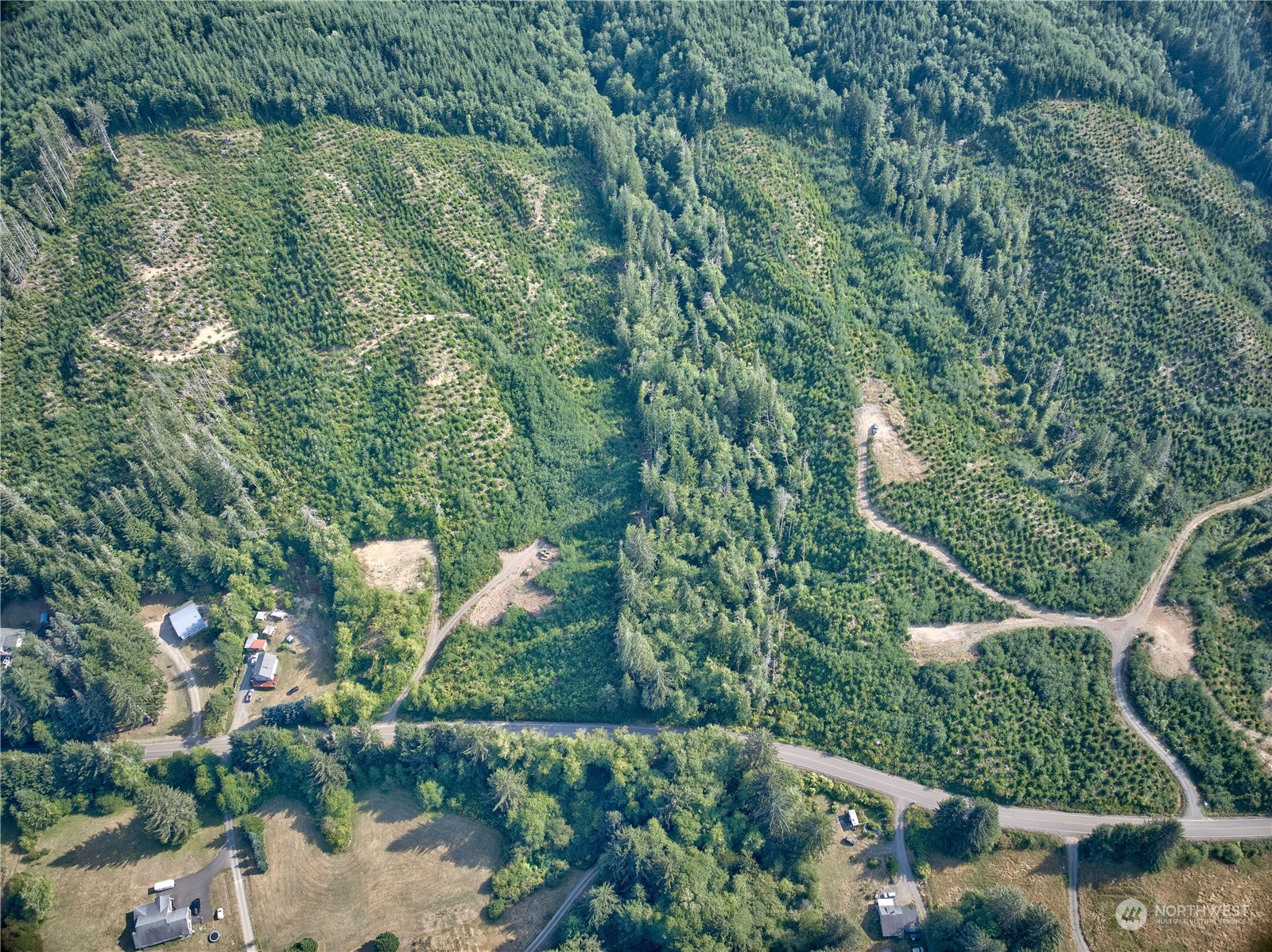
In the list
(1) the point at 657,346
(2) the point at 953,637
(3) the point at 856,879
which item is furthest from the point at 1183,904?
(1) the point at 657,346

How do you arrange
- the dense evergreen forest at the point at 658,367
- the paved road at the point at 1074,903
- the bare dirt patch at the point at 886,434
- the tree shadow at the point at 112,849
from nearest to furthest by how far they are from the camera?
the paved road at the point at 1074,903
the tree shadow at the point at 112,849
the dense evergreen forest at the point at 658,367
the bare dirt patch at the point at 886,434

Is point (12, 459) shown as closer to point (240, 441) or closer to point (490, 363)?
point (240, 441)

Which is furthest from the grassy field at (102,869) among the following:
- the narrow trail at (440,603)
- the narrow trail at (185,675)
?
the narrow trail at (440,603)

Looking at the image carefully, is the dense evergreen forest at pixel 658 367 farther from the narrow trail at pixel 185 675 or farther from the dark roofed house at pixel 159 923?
the dark roofed house at pixel 159 923

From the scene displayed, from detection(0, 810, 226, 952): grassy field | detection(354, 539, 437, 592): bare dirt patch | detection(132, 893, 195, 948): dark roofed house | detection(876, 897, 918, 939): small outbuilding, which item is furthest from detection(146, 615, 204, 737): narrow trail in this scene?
detection(876, 897, 918, 939): small outbuilding

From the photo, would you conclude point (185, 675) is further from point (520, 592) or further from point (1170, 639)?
point (1170, 639)

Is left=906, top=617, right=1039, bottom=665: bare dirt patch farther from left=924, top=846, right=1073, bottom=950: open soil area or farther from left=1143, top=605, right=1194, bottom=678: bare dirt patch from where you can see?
left=924, top=846, right=1073, bottom=950: open soil area

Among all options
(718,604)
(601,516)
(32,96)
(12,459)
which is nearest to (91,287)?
(12,459)
